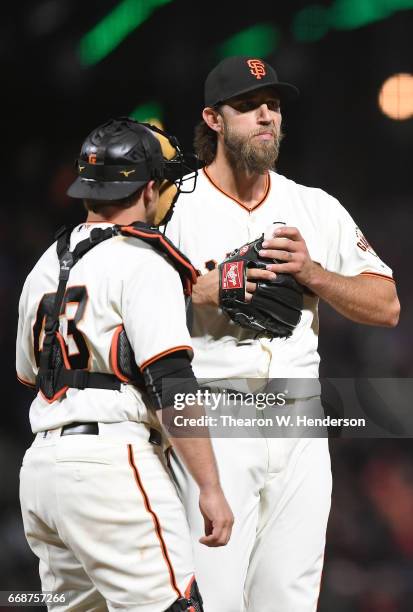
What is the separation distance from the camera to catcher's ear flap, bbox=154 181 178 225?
6.71 feet

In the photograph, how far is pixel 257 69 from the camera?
253 centimetres

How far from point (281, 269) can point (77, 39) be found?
7.09 feet

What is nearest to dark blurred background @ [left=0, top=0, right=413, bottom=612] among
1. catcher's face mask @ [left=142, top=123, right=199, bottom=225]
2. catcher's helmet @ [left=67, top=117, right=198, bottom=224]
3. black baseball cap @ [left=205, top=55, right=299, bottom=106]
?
black baseball cap @ [left=205, top=55, right=299, bottom=106]

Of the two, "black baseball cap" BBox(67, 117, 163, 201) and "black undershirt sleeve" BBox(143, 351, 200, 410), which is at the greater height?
"black baseball cap" BBox(67, 117, 163, 201)

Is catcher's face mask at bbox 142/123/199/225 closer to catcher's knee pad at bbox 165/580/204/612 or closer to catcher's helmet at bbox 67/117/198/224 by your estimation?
catcher's helmet at bbox 67/117/198/224

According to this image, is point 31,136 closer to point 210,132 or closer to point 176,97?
point 176,97

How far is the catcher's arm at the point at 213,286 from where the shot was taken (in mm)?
2236

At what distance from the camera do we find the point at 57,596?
190cm

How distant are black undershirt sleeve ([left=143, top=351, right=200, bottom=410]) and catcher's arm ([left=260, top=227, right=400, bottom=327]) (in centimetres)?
58

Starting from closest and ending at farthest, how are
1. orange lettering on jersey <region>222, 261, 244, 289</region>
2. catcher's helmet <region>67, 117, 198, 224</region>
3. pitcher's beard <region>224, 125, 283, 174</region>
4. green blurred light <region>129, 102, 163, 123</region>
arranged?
catcher's helmet <region>67, 117, 198, 224</region> < orange lettering on jersey <region>222, 261, 244, 289</region> < pitcher's beard <region>224, 125, 283, 174</region> < green blurred light <region>129, 102, 163, 123</region>

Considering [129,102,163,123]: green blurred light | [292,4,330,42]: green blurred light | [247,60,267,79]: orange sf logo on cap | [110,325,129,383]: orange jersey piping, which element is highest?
[292,4,330,42]: green blurred light

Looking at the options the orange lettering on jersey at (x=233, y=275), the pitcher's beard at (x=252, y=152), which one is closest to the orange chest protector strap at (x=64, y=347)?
the orange lettering on jersey at (x=233, y=275)

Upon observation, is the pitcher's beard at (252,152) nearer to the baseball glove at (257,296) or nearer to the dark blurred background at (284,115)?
the baseball glove at (257,296)

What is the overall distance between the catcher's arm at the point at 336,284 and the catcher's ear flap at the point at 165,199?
280 millimetres
